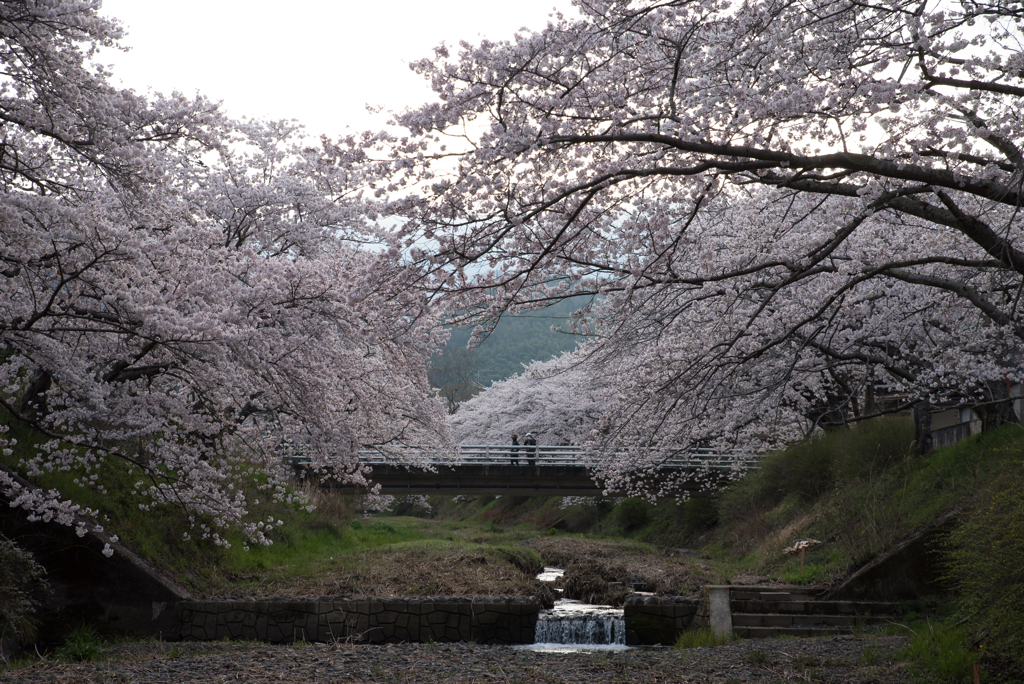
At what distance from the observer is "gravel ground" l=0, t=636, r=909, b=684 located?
242 inches

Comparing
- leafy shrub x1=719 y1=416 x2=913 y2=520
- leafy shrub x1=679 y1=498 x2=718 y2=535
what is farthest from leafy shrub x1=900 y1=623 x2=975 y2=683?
leafy shrub x1=679 y1=498 x2=718 y2=535

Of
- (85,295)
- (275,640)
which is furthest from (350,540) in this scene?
(85,295)

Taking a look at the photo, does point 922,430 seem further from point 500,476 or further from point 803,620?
point 500,476

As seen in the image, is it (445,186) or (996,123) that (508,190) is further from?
(996,123)

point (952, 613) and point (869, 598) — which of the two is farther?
point (869, 598)

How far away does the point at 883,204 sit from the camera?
6.17 metres

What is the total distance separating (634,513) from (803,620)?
55.4 feet

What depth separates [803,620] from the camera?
29.7 ft

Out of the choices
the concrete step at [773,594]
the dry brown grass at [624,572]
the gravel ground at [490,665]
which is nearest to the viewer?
the gravel ground at [490,665]

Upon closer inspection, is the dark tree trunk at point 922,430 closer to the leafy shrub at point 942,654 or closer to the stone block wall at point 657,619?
the stone block wall at point 657,619

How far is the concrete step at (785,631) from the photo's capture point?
28.3 ft

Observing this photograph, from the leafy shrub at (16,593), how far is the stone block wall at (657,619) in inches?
293

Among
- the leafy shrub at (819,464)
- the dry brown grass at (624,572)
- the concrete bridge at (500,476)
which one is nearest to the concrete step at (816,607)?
the dry brown grass at (624,572)

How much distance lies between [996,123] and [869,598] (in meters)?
6.33
